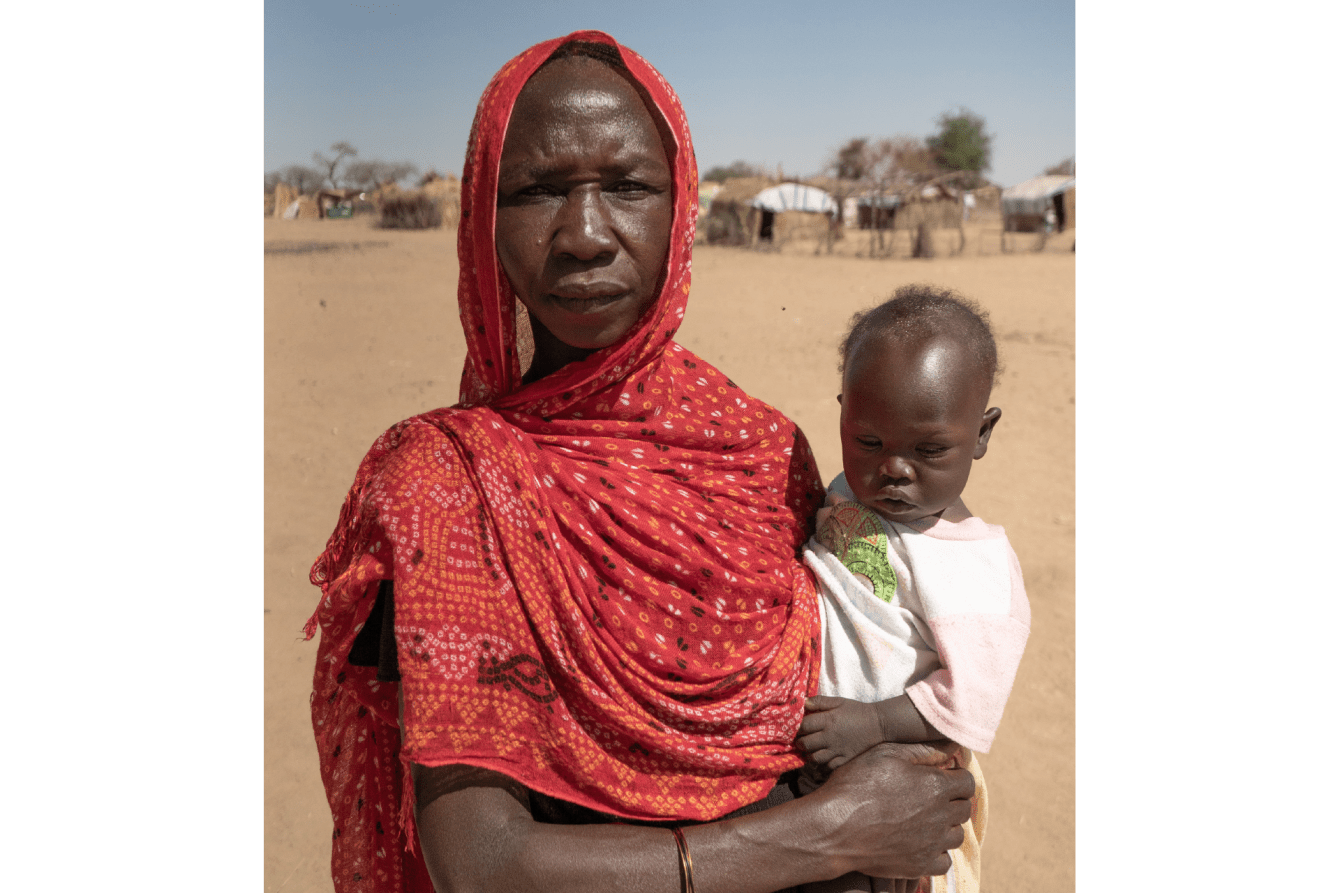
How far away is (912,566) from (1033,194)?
2523cm


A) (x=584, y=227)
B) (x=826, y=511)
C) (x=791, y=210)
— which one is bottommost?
(x=826, y=511)

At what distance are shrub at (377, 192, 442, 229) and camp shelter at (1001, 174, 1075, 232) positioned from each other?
1427cm

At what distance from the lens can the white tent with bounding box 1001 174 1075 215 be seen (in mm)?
24453

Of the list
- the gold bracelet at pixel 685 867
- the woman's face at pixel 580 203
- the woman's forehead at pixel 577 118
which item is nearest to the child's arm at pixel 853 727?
the gold bracelet at pixel 685 867

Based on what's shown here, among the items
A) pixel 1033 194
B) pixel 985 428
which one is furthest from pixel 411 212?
pixel 985 428

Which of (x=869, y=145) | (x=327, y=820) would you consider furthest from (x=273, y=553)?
(x=869, y=145)

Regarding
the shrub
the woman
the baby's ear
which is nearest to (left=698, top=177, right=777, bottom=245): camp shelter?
the shrub

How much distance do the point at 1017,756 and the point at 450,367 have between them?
28.6 ft

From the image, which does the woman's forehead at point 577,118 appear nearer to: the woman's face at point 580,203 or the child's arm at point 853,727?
the woman's face at point 580,203

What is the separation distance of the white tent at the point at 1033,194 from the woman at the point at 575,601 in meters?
25.1

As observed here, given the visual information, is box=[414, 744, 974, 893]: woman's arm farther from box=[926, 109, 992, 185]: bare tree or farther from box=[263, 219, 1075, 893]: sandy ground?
box=[926, 109, 992, 185]: bare tree

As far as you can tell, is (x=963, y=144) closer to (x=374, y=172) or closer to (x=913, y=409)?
(x=374, y=172)

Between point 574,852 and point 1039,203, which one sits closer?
point 574,852

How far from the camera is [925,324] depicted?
1955 millimetres
